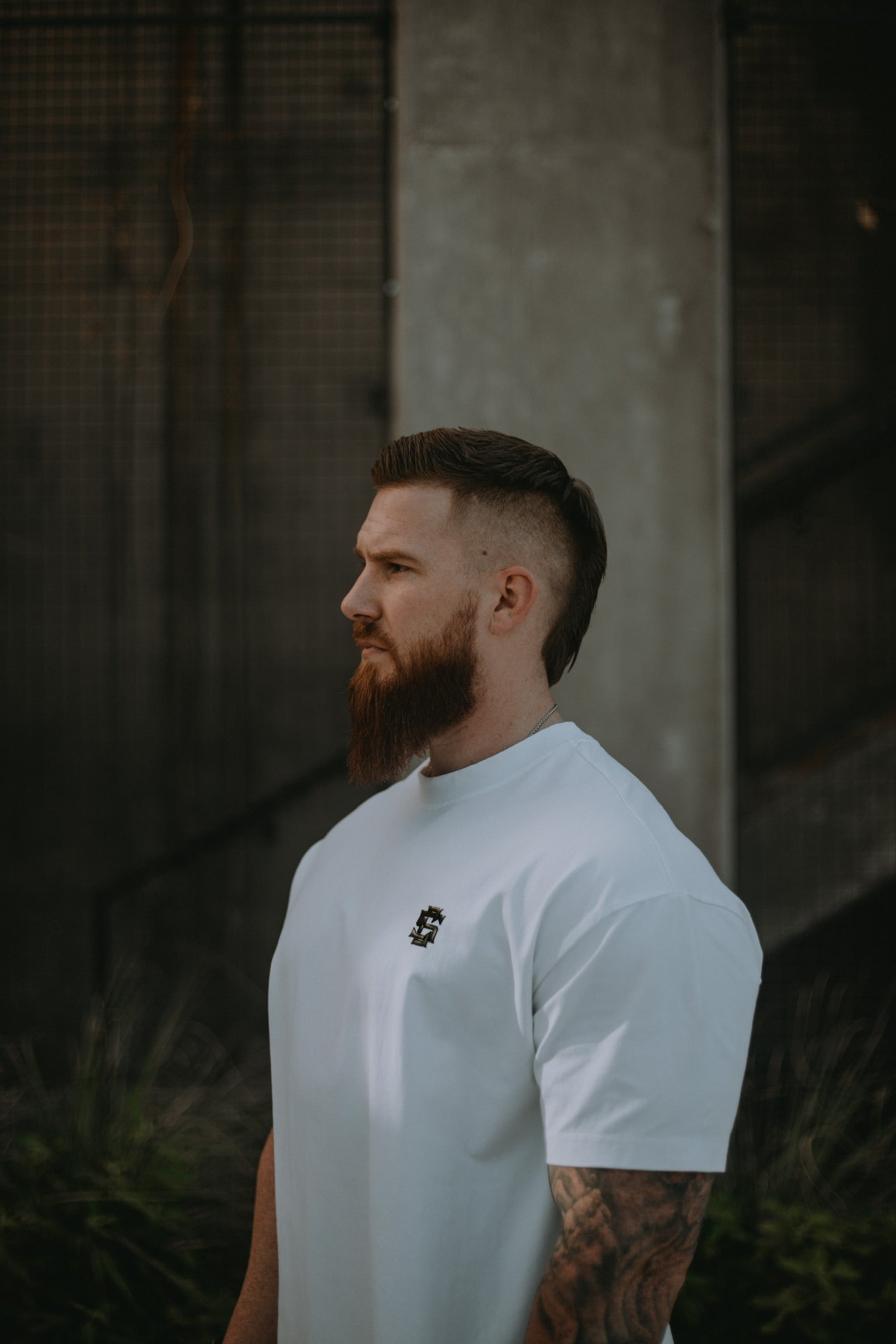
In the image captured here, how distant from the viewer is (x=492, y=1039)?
40.3 inches

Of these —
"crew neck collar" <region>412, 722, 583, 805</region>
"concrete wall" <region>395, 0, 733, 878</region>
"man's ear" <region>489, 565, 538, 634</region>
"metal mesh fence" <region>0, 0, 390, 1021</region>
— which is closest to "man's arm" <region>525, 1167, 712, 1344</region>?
"crew neck collar" <region>412, 722, 583, 805</region>

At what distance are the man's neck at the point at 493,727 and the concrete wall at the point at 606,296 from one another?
1.79m

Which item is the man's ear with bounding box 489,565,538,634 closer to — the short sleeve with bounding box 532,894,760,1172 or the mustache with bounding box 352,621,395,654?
the mustache with bounding box 352,621,395,654

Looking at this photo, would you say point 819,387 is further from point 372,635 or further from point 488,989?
Answer: point 488,989

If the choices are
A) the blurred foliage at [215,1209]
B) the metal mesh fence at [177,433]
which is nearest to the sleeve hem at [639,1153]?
the blurred foliage at [215,1209]

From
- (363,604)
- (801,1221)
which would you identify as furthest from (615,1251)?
(801,1221)

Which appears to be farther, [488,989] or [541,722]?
[541,722]

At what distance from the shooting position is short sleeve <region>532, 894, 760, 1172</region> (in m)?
Answer: 0.93

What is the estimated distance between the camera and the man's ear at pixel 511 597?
121 cm

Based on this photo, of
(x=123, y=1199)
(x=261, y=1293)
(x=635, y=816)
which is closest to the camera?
(x=635, y=816)

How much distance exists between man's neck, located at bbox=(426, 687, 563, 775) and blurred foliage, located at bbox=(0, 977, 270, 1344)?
1716mm

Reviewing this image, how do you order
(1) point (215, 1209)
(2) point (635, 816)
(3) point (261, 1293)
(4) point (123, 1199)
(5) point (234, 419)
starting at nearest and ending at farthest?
(2) point (635, 816)
(3) point (261, 1293)
(4) point (123, 1199)
(1) point (215, 1209)
(5) point (234, 419)

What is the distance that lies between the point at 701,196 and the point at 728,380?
576 millimetres

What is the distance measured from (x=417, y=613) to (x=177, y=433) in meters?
3.90
